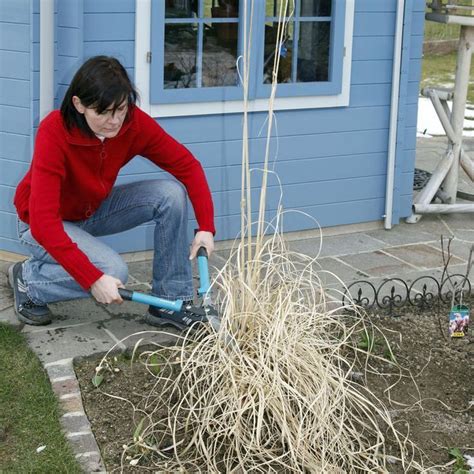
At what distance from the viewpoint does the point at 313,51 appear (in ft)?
16.9

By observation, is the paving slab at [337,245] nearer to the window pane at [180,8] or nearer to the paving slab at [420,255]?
the paving slab at [420,255]

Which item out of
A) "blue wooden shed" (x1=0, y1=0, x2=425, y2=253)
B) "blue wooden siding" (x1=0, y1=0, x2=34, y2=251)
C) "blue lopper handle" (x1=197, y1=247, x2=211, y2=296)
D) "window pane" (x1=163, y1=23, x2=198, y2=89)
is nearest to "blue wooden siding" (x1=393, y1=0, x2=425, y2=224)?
"blue wooden shed" (x1=0, y1=0, x2=425, y2=253)

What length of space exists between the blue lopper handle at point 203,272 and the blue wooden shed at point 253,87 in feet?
4.03

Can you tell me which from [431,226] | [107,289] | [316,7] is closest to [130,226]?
[107,289]

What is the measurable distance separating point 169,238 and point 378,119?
1901 mm

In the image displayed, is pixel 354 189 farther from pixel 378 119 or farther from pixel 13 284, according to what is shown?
pixel 13 284

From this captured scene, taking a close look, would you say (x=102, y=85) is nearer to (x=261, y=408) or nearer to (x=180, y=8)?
(x=261, y=408)

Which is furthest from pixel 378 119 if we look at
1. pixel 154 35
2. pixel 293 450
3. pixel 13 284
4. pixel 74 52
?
pixel 293 450

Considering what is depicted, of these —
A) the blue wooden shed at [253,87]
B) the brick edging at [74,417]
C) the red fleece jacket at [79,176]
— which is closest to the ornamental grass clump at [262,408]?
the brick edging at [74,417]

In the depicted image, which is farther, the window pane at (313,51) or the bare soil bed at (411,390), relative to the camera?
the window pane at (313,51)

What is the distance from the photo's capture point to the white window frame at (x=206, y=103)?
456 cm

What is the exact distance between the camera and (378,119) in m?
5.42

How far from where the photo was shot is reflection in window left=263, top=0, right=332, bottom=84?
198 inches

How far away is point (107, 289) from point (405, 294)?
65.6 inches
